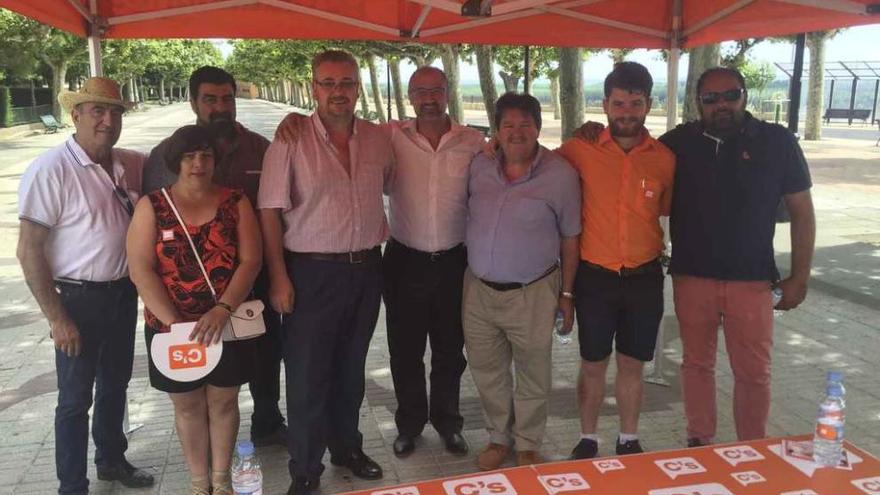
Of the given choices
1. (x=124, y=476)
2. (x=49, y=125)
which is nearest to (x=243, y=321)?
(x=124, y=476)

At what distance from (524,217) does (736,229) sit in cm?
99

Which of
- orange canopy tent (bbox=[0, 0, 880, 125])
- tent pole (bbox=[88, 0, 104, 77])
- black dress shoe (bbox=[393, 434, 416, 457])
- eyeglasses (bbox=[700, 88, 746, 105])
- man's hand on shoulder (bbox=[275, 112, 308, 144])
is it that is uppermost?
orange canopy tent (bbox=[0, 0, 880, 125])

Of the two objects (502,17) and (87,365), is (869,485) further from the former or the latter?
(502,17)

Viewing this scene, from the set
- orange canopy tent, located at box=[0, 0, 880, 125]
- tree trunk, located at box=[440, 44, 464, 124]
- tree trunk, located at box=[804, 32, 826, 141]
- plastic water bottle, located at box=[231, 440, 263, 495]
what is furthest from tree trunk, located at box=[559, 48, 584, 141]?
tree trunk, located at box=[804, 32, 826, 141]

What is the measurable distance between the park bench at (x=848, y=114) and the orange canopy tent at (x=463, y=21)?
35.5 meters

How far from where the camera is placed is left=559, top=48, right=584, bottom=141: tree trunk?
8.28m

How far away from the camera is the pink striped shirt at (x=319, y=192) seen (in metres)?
2.98

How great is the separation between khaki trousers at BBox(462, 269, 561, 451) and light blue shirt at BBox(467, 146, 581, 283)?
112 mm

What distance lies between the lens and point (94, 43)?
12.8 ft

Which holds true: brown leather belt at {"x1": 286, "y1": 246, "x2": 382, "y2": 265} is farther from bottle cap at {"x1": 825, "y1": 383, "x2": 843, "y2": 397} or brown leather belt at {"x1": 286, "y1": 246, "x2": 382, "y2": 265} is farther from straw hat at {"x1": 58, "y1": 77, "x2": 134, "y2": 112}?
bottle cap at {"x1": 825, "y1": 383, "x2": 843, "y2": 397}

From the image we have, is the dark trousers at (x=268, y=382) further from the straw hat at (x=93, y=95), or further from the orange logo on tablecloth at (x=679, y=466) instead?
the orange logo on tablecloth at (x=679, y=466)

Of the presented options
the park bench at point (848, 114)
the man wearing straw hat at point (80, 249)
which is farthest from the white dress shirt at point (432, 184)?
the park bench at point (848, 114)

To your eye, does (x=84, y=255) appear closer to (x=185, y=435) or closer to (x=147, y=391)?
(x=185, y=435)

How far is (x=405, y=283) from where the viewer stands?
349 centimetres
